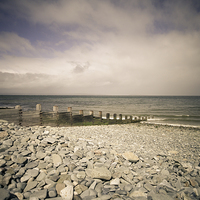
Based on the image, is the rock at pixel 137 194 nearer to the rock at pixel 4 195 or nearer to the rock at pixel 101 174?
the rock at pixel 101 174

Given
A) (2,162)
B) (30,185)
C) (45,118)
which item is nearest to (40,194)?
(30,185)

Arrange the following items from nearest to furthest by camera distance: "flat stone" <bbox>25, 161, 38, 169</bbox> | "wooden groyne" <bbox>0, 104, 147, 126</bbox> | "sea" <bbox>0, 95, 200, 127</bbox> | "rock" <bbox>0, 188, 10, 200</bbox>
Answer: "rock" <bbox>0, 188, 10, 200</bbox> < "flat stone" <bbox>25, 161, 38, 169</bbox> < "wooden groyne" <bbox>0, 104, 147, 126</bbox> < "sea" <bbox>0, 95, 200, 127</bbox>

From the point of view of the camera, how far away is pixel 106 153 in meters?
5.11

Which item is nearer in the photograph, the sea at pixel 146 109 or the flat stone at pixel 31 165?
the flat stone at pixel 31 165

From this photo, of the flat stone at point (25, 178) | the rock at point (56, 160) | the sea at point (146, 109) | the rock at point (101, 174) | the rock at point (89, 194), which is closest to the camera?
the rock at point (89, 194)

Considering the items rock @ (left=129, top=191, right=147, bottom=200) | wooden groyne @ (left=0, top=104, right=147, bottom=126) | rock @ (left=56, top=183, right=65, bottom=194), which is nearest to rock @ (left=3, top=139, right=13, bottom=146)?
rock @ (left=56, top=183, right=65, bottom=194)

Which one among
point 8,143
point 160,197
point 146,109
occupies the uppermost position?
point 8,143

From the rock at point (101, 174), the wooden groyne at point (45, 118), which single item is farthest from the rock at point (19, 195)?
the wooden groyne at point (45, 118)

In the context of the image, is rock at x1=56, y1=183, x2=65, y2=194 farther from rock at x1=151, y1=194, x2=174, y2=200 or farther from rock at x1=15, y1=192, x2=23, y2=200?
rock at x1=151, y1=194, x2=174, y2=200

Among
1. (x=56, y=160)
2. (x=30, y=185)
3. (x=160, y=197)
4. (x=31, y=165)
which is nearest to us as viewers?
(x=160, y=197)

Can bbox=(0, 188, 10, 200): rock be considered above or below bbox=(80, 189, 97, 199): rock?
above

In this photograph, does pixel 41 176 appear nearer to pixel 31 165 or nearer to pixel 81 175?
pixel 31 165

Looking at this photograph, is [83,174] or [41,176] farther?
[83,174]

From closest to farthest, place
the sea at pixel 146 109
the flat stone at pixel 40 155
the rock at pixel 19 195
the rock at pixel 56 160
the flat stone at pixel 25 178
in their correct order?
the rock at pixel 19 195 < the flat stone at pixel 25 178 < the rock at pixel 56 160 < the flat stone at pixel 40 155 < the sea at pixel 146 109
